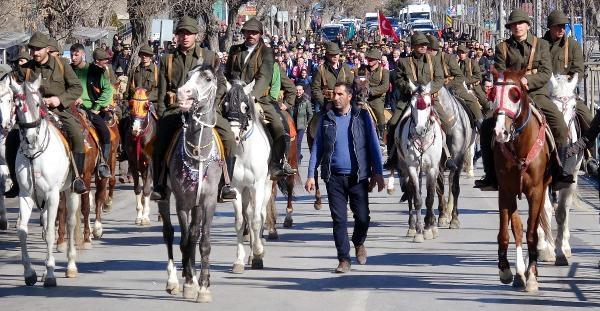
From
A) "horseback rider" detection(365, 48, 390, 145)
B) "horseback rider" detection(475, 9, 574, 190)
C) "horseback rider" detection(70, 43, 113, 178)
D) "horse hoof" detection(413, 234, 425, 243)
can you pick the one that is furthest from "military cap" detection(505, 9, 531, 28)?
"horseback rider" detection(365, 48, 390, 145)

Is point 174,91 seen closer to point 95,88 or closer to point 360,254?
point 360,254

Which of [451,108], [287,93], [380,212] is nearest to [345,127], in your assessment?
[287,93]

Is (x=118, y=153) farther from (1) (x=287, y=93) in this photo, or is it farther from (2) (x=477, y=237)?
(2) (x=477, y=237)

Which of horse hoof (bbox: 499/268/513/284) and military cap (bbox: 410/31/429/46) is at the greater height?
military cap (bbox: 410/31/429/46)

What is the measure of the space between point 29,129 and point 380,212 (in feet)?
30.0

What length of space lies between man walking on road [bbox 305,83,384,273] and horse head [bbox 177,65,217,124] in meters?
2.25

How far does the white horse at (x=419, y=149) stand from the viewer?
19.5m

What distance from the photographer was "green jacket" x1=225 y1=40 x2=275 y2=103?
17.3m

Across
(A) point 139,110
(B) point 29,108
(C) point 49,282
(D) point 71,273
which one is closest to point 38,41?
(B) point 29,108

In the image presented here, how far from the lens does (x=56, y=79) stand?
16688 mm

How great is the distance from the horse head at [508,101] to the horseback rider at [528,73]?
3.05 ft

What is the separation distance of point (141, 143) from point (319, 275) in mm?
7468

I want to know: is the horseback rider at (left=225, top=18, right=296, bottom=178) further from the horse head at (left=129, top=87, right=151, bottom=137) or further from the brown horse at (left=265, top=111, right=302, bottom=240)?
the horse head at (left=129, top=87, right=151, bottom=137)

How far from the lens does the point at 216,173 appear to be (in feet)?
46.9
